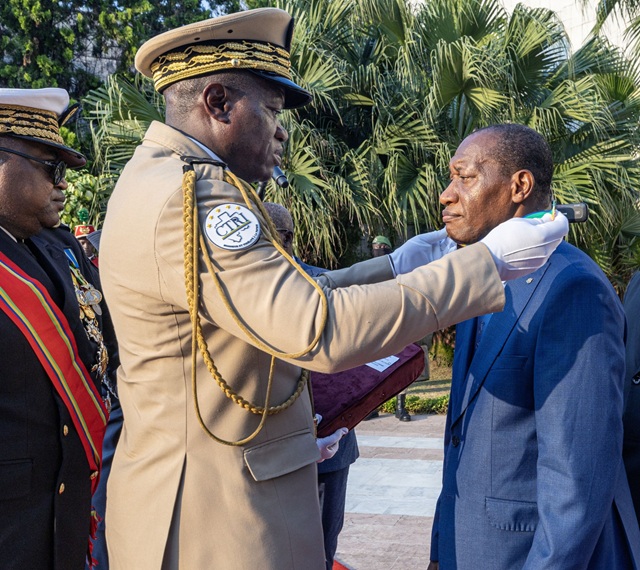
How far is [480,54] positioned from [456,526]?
8120mm

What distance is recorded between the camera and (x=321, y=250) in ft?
34.9

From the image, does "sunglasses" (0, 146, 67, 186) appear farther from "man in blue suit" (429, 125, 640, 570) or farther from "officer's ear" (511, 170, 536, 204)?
"officer's ear" (511, 170, 536, 204)

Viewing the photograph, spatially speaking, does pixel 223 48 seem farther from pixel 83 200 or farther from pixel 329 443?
pixel 83 200

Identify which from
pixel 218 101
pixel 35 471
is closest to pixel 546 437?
pixel 218 101

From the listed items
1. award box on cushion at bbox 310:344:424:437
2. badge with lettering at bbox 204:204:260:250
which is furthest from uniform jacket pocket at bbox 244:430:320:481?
award box on cushion at bbox 310:344:424:437

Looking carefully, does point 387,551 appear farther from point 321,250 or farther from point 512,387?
point 321,250

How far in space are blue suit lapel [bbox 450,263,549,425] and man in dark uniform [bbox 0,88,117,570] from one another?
116 cm

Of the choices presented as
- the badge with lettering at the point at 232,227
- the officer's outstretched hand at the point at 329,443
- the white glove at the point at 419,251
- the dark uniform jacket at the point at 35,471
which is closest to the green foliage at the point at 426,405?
the officer's outstretched hand at the point at 329,443

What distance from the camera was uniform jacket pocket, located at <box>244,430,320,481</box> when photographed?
1.71 m

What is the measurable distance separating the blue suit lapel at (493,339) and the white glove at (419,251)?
342 millimetres

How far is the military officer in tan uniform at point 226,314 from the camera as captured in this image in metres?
1.53

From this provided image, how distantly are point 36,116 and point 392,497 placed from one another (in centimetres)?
422

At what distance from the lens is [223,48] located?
1.83m

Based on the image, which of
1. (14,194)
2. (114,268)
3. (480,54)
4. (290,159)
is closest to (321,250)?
(290,159)
